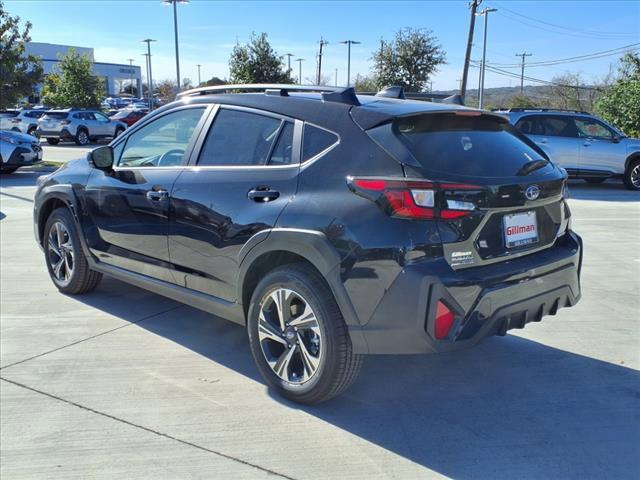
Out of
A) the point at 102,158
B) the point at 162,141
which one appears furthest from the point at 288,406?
the point at 102,158

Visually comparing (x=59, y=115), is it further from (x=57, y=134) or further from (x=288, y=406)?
(x=288, y=406)

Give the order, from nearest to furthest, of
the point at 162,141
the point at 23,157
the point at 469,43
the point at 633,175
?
the point at 162,141 → the point at 633,175 → the point at 23,157 → the point at 469,43

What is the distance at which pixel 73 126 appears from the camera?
28844mm

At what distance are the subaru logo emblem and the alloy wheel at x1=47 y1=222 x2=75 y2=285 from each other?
3.95m

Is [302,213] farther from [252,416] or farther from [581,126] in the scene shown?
[581,126]

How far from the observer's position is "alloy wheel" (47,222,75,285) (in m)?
5.52

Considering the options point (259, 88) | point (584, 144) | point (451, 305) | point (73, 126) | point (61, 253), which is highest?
point (259, 88)

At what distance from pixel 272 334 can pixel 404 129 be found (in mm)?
1438

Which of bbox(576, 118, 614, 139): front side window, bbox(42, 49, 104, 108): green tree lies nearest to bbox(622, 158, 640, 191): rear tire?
bbox(576, 118, 614, 139): front side window

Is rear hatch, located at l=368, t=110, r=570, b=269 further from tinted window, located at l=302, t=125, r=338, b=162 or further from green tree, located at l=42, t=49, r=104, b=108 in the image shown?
green tree, located at l=42, t=49, r=104, b=108

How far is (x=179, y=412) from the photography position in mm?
3518

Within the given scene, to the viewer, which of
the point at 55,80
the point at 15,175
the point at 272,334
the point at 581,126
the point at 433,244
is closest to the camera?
the point at 433,244

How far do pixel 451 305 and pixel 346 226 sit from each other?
67cm

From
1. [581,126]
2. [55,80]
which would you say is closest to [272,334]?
[581,126]
